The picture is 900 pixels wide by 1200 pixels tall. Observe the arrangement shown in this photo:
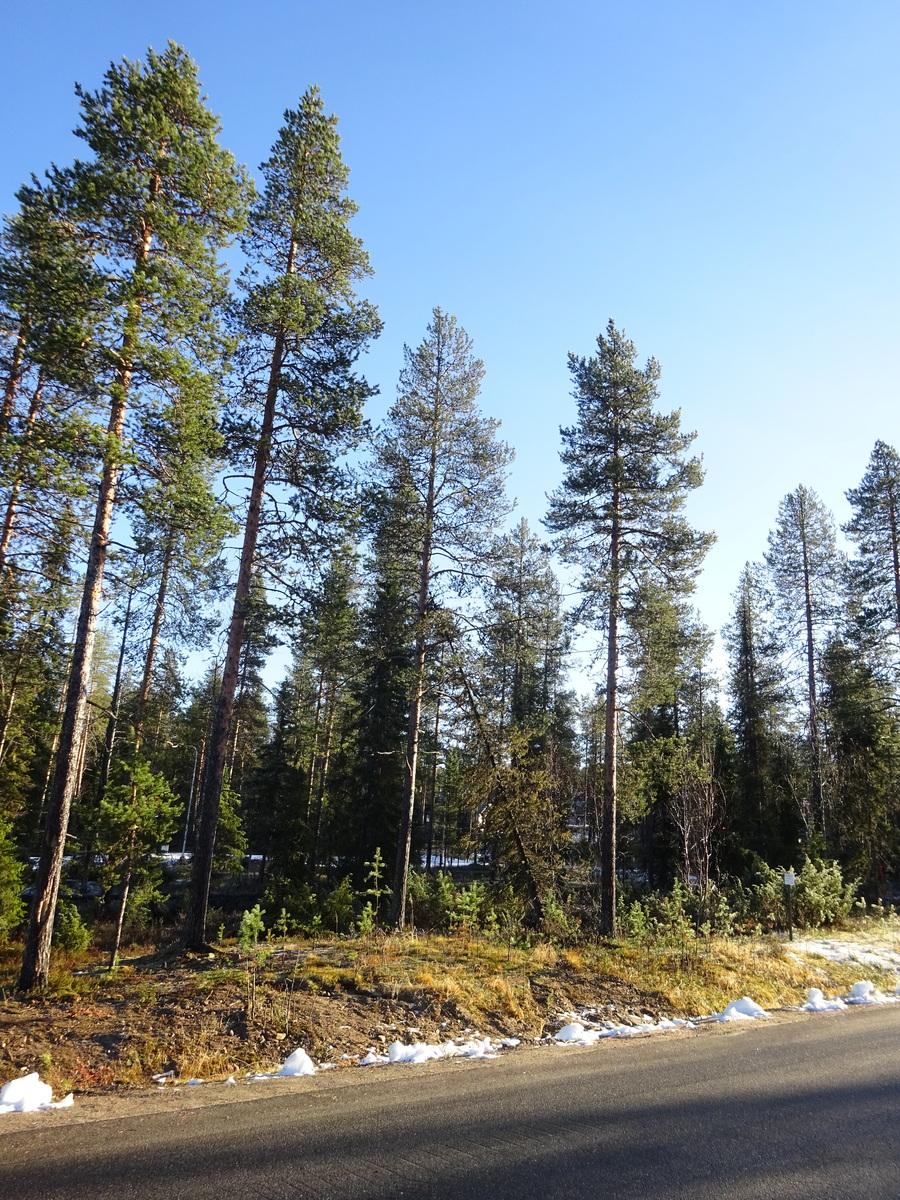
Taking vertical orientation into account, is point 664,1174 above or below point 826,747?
below

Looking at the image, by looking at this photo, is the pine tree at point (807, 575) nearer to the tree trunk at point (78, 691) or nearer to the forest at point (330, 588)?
the forest at point (330, 588)

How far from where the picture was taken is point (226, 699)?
1202 cm

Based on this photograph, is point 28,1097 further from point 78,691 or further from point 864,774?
point 864,774

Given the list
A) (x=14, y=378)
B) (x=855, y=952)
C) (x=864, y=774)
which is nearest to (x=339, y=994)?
(x=14, y=378)

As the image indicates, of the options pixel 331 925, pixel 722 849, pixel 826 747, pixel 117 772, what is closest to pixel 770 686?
pixel 826 747

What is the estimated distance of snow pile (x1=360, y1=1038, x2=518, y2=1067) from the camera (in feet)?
26.2

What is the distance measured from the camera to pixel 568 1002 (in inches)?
422

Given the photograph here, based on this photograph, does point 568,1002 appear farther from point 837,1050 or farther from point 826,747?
point 826,747

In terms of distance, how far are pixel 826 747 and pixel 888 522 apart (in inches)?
384

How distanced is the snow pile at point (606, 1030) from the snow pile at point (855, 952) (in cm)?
691

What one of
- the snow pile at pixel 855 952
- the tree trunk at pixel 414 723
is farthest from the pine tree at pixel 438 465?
the snow pile at pixel 855 952

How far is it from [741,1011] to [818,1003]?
6.62 feet

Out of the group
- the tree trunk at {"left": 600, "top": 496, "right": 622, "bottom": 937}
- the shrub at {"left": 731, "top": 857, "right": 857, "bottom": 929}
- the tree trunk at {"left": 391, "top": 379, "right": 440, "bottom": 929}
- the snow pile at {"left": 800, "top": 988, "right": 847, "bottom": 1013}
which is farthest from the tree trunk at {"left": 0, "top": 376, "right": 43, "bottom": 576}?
the shrub at {"left": 731, "top": 857, "right": 857, "bottom": 929}

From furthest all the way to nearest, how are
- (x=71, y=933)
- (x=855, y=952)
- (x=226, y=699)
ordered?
(x=855, y=952) → (x=71, y=933) → (x=226, y=699)
